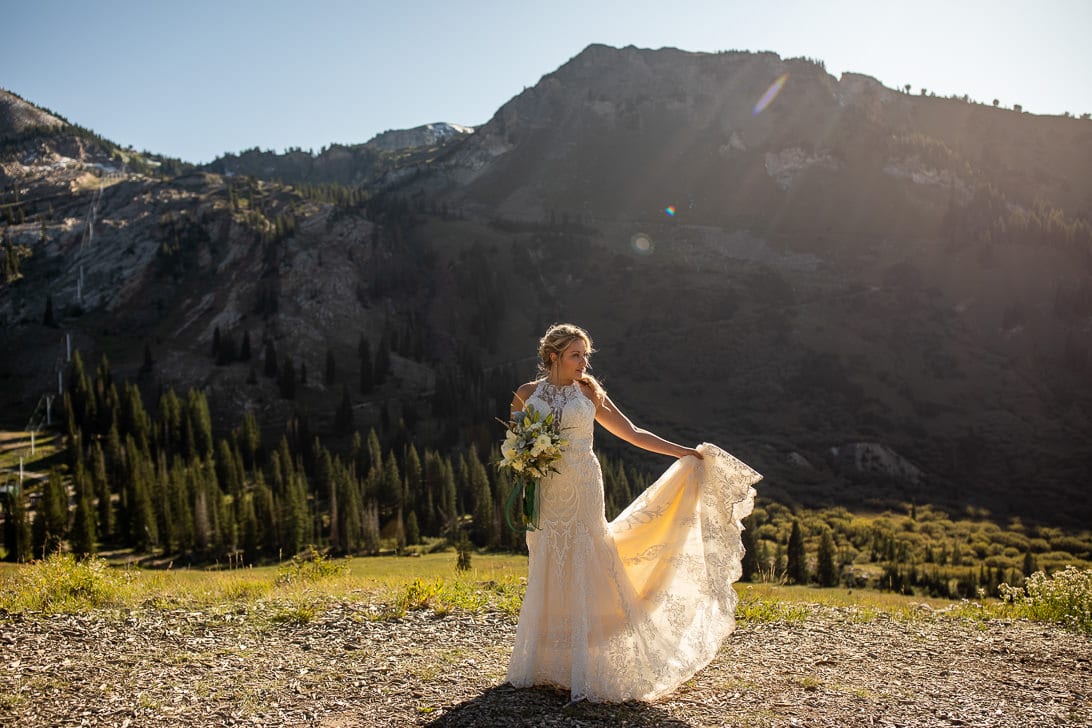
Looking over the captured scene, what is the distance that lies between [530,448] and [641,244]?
599ft

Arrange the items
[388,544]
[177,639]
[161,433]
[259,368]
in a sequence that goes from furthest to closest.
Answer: [259,368] < [161,433] < [388,544] < [177,639]

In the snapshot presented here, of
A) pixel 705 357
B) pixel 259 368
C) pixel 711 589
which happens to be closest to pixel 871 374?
pixel 705 357

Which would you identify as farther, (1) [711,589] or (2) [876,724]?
(1) [711,589]

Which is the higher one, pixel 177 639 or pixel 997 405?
pixel 997 405

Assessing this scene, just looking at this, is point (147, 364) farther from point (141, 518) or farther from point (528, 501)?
point (528, 501)

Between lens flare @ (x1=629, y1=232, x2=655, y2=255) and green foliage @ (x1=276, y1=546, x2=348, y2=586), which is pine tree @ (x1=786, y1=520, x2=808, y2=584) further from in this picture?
lens flare @ (x1=629, y1=232, x2=655, y2=255)

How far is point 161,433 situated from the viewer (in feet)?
309

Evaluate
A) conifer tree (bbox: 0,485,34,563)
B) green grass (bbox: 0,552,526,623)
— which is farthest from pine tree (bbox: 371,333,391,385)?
green grass (bbox: 0,552,526,623)

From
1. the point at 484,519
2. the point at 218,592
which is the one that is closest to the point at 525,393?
the point at 218,592

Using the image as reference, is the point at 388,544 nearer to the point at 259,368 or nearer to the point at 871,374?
the point at 259,368

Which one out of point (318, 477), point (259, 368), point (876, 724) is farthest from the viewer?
point (259, 368)

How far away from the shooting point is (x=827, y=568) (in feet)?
182

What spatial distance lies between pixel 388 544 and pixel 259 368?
7005 cm

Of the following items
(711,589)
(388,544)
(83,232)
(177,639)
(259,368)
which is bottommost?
(388,544)
